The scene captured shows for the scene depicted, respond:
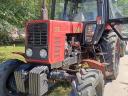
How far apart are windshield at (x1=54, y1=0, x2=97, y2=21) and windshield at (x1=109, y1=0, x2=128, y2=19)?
1.60ft

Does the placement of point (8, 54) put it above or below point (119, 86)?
above

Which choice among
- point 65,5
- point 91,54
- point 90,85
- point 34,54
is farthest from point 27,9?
point 90,85

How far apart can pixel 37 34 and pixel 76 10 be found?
7.29 ft

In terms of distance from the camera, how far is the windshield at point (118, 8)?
303 inches

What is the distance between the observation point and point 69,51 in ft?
22.0

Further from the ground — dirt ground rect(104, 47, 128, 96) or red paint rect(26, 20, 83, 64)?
red paint rect(26, 20, 83, 64)

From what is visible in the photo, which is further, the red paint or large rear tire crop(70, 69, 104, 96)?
the red paint

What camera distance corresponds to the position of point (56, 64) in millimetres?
6141

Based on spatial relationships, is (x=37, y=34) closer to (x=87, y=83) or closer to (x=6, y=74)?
(x=6, y=74)

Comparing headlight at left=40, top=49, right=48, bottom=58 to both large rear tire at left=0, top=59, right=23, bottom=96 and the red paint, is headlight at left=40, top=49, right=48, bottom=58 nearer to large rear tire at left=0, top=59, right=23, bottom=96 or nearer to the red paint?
the red paint

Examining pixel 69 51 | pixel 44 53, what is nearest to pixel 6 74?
pixel 44 53

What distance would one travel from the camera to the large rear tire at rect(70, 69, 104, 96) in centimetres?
547

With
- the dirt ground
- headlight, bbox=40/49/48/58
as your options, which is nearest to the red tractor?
headlight, bbox=40/49/48/58

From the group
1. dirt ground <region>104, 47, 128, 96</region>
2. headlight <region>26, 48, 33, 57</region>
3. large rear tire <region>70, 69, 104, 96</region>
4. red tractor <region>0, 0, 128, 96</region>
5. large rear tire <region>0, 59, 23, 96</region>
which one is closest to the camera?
large rear tire <region>70, 69, 104, 96</region>
